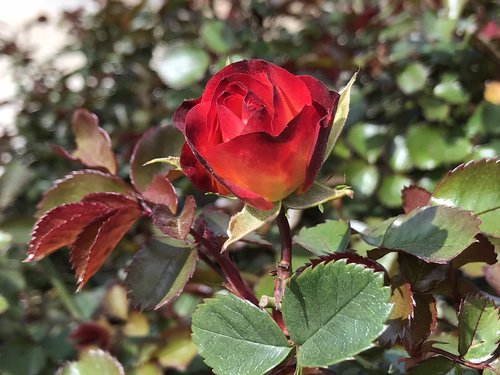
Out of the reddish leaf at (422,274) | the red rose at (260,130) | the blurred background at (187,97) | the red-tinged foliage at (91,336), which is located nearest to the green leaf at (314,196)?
the red rose at (260,130)

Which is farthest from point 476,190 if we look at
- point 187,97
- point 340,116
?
point 187,97

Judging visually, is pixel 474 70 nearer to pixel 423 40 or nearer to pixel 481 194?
pixel 423 40

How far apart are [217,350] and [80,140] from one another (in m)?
0.31

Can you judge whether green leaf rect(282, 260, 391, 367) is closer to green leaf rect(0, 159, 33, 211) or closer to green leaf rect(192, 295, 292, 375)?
green leaf rect(192, 295, 292, 375)

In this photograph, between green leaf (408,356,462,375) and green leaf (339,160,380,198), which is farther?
green leaf (339,160,380,198)

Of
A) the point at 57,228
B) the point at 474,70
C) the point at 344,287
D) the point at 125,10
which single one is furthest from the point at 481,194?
the point at 125,10

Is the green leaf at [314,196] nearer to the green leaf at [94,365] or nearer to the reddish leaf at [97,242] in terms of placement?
→ the reddish leaf at [97,242]

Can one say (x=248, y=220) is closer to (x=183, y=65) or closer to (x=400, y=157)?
(x=400, y=157)

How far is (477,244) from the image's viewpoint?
0.45m

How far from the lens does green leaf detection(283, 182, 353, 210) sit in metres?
0.38

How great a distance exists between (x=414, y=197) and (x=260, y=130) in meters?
0.20

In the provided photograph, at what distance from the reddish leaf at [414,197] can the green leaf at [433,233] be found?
0.04 meters

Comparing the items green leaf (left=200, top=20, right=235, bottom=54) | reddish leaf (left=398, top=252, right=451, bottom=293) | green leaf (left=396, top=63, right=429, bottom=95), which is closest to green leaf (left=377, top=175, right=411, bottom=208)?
green leaf (left=396, top=63, right=429, bottom=95)

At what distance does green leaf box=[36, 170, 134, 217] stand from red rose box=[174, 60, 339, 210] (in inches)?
7.9
